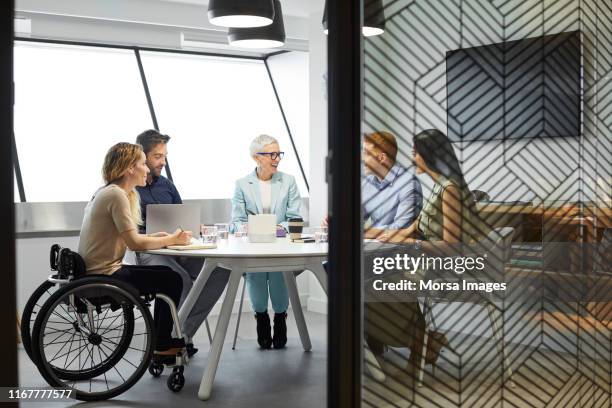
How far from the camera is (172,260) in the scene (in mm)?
5078

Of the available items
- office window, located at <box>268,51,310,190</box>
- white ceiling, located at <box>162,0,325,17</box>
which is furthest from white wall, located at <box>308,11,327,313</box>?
office window, located at <box>268,51,310,190</box>

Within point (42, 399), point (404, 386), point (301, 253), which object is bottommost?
point (42, 399)

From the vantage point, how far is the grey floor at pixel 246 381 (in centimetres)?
404

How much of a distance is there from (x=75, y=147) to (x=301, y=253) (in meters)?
3.06

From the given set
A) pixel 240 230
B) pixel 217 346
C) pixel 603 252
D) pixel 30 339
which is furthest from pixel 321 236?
pixel 603 252

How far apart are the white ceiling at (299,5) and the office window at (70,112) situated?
0.84m

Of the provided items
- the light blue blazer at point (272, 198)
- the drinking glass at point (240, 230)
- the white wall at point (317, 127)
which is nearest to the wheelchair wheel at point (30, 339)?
the drinking glass at point (240, 230)

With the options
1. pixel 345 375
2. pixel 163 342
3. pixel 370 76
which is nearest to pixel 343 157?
pixel 370 76

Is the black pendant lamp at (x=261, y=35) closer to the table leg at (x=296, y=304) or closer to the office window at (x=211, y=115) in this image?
the table leg at (x=296, y=304)

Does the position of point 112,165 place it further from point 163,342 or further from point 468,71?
point 468,71

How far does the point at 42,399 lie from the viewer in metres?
4.10

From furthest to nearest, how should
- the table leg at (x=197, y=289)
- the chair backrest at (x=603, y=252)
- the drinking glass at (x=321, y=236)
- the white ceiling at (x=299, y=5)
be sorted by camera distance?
the white ceiling at (x=299, y=5) → the drinking glass at (x=321, y=236) → the table leg at (x=197, y=289) → the chair backrest at (x=603, y=252)

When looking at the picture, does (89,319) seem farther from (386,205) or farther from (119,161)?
(386,205)

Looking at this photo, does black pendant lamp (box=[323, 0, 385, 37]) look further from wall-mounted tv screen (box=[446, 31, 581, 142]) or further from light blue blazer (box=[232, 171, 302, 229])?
light blue blazer (box=[232, 171, 302, 229])
